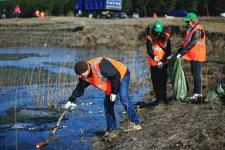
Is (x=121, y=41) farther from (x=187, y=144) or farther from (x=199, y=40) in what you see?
(x=187, y=144)

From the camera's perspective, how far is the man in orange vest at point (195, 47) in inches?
402

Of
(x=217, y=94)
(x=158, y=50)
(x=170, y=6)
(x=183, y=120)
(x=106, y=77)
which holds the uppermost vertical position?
(x=170, y=6)

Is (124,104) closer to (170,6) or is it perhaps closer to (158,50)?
(158,50)

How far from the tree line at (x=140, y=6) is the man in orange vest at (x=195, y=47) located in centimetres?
1370

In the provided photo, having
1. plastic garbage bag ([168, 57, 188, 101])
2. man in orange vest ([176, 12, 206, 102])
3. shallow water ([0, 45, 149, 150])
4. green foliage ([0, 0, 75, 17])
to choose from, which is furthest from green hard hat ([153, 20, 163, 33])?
green foliage ([0, 0, 75, 17])

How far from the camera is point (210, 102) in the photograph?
9.94m

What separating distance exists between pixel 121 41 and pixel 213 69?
16.5m

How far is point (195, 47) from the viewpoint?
1035 centimetres

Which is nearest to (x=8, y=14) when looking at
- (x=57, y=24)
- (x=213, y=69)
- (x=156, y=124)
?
(x=57, y=24)

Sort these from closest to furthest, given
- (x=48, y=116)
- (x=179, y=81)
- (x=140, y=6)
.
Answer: (x=179, y=81) < (x=48, y=116) < (x=140, y=6)

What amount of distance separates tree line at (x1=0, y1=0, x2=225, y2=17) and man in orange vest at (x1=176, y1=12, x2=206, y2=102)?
44.9ft

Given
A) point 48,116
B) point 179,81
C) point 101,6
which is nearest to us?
point 179,81

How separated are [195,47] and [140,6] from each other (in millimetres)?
42150

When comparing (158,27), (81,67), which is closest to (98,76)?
(81,67)
